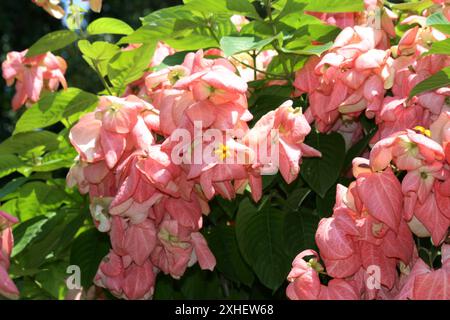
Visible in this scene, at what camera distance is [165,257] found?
3.84 ft

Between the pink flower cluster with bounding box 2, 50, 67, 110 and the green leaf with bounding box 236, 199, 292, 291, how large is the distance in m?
0.50

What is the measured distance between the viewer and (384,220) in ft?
3.11

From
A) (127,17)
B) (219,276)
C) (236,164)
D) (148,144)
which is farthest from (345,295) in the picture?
(127,17)

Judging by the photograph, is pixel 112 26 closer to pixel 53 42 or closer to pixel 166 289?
pixel 53 42

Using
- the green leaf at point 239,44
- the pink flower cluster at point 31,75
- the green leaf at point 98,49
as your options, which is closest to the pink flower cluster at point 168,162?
the green leaf at point 239,44

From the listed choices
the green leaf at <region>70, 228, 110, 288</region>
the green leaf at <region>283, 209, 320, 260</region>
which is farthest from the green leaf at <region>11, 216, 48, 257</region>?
the green leaf at <region>283, 209, 320, 260</region>

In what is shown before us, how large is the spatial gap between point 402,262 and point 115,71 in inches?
21.6

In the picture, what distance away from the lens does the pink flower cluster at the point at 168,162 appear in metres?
1.03

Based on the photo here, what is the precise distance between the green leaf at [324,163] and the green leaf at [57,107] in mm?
336

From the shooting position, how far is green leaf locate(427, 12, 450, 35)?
3.31ft

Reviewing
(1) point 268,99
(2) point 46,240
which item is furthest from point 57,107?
(1) point 268,99

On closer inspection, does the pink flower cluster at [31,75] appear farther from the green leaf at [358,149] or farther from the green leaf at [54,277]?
the green leaf at [358,149]

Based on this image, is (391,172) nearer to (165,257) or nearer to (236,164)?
(236,164)

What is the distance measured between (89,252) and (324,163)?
1.24 feet
